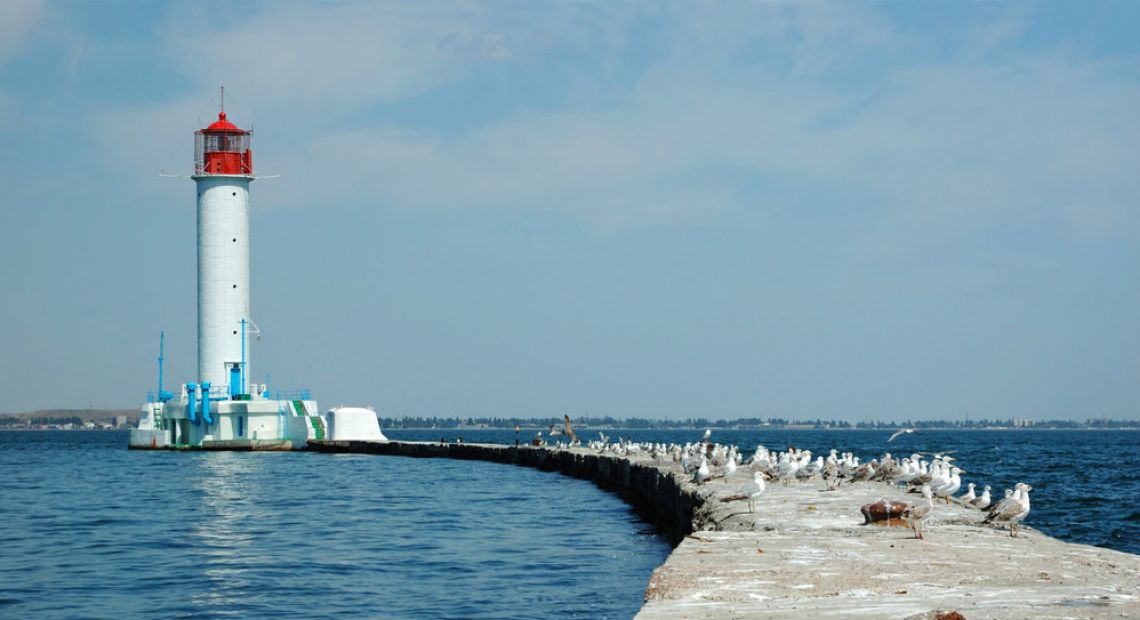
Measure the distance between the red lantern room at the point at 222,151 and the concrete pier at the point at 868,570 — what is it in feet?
164

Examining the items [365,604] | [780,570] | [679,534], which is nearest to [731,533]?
[780,570]

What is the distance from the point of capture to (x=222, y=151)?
224ft

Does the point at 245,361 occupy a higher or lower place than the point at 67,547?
higher

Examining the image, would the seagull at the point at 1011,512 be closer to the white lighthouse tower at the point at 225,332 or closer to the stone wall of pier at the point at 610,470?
the stone wall of pier at the point at 610,470

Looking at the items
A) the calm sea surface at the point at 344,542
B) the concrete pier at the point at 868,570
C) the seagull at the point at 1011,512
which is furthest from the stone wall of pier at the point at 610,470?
the seagull at the point at 1011,512

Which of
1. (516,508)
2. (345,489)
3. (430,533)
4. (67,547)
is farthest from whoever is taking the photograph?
(345,489)

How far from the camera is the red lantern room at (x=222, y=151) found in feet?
221

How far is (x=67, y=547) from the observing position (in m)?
25.7

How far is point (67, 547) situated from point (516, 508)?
1240 centimetres

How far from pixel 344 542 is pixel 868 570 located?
14.5 metres

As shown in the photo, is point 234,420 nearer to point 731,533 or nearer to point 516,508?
Answer: point 516,508

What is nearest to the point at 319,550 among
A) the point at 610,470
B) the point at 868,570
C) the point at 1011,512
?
the point at 1011,512

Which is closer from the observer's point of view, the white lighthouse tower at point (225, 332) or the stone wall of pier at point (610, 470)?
the stone wall of pier at point (610, 470)

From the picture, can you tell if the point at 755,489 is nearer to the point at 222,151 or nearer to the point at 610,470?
the point at 610,470
